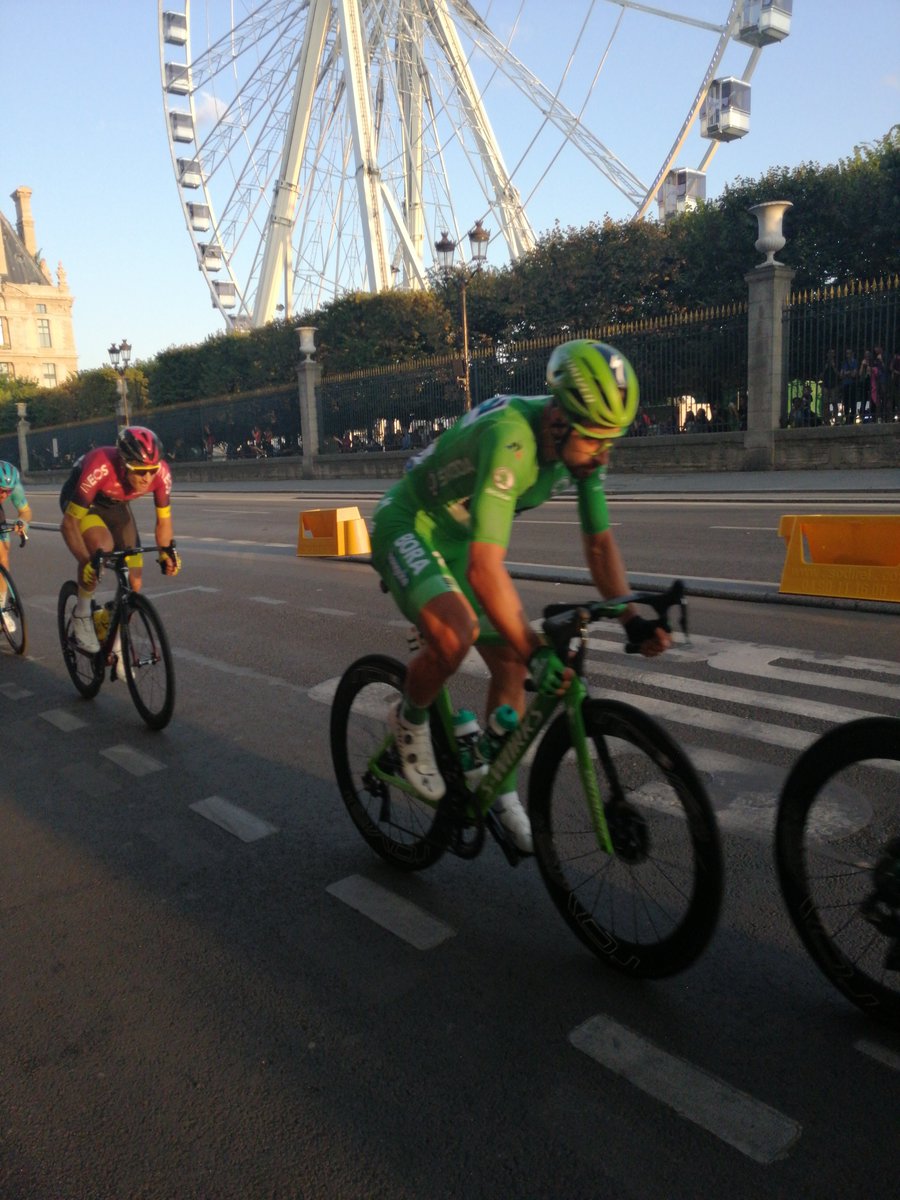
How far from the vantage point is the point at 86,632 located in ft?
20.2

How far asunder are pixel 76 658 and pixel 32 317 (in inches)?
4609

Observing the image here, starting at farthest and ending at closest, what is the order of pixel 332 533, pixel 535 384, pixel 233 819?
pixel 535 384
pixel 332 533
pixel 233 819

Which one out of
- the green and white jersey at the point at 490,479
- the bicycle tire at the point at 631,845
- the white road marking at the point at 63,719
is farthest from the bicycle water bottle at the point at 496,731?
the white road marking at the point at 63,719

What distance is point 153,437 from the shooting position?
5824 mm

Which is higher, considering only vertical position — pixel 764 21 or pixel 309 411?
pixel 764 21

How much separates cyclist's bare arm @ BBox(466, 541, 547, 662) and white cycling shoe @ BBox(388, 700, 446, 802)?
2.33 feet

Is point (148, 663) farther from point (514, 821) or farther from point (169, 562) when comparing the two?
point (514, 821)

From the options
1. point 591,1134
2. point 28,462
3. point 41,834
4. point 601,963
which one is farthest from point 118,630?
point 28,462

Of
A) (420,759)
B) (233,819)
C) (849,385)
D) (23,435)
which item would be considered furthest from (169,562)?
(23,435)

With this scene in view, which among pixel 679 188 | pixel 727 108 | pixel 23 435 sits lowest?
pixel 23 435

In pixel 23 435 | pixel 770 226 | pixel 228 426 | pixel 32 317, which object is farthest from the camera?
pixel 32 317

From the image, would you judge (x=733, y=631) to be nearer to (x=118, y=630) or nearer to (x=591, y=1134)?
(x=118, y=630)

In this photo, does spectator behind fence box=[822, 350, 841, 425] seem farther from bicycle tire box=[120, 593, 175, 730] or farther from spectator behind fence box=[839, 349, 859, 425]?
bicycle tire box=[120, 593, 175, 730]

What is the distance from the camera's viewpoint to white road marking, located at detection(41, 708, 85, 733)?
573 centimetres
